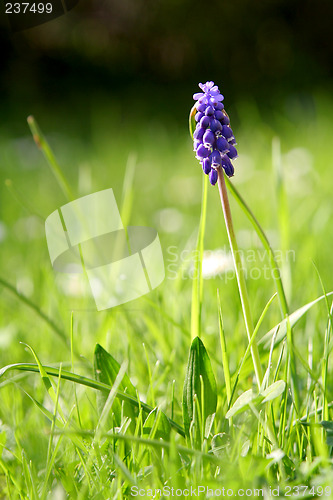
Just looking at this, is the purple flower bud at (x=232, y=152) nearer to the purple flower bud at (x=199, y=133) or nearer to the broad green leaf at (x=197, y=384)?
the purple flower bud at (x=199, y=133)

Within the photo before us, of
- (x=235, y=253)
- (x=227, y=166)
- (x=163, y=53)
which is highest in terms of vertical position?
(x=163, y=53)

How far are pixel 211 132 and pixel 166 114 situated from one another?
3.79 meters

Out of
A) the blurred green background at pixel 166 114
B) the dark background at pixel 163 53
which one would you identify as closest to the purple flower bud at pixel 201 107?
the blurred green background at pixel 166 114

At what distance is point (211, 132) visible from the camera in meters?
0.70

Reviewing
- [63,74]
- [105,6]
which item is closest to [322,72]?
[105,6]

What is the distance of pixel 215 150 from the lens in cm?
71

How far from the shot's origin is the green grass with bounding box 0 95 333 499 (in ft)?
2.32

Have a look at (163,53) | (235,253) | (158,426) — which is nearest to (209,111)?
(235,253)

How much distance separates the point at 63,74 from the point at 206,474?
4.86 meters

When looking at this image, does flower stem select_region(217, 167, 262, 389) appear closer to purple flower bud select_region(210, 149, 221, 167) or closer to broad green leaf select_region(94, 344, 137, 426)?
purple flower bud select_region(210, 149, 221, 167)

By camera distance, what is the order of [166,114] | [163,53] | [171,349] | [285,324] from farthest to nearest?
1. [163,53]
2. [166,114]
3. [171,349]
4. [285,324]

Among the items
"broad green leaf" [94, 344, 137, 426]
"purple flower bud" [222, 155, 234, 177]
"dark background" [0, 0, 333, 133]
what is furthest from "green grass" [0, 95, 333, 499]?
"dark background" [0, 0, 333, 133]

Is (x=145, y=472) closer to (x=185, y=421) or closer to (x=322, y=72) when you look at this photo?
(x=185, y=421)

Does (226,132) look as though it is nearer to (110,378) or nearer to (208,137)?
(208,137)
